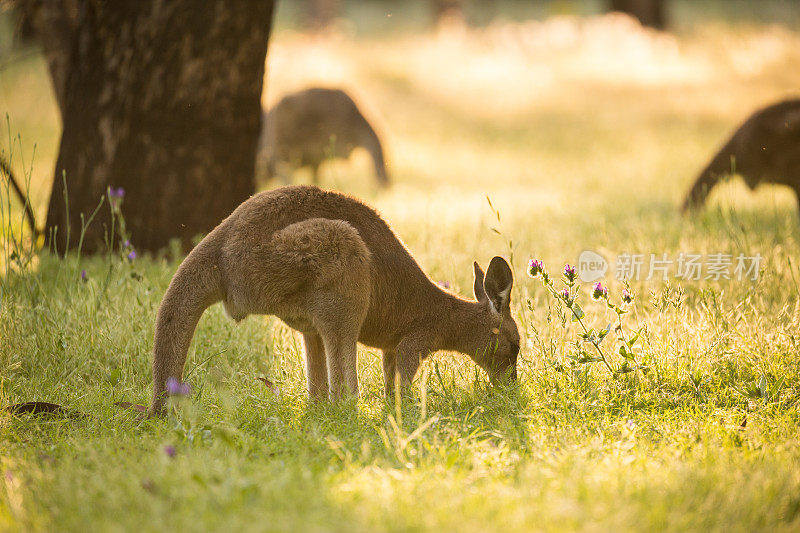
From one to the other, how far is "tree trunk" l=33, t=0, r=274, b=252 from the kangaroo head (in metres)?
2.65

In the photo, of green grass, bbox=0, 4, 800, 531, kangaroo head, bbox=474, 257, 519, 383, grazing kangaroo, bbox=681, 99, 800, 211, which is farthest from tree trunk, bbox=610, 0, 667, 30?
kangaroo head, bbox=474, 257, 519, 383

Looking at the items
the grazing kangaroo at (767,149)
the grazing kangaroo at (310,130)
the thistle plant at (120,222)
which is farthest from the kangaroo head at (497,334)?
the grazing kangaroo at (310,130)

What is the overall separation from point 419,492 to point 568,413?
1.11 m

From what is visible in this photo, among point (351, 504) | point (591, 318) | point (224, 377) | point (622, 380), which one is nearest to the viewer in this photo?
point (351, 504)

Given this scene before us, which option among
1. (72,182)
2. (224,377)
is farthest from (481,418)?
(72,182)

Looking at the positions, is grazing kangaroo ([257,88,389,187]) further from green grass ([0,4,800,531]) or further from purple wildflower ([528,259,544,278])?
purple wildflower ([528,259,544,278])

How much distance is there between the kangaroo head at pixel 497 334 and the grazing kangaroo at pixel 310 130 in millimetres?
5618

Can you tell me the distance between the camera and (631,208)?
8.30 m

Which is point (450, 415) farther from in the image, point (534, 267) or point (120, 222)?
point (120, 222)

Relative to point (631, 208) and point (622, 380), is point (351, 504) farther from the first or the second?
point (631, 208)

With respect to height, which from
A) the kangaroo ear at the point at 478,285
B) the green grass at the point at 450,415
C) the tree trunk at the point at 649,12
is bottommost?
the green grass at the point at 450,415

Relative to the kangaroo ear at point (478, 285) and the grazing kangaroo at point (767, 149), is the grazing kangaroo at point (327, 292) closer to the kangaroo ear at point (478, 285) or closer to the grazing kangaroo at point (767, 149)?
the kangaroo ear at point (478, 285)

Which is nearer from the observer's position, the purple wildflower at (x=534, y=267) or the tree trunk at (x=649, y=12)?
the purple wildflower at (x=534, y=267)

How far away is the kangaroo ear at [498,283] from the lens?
3980 mm
